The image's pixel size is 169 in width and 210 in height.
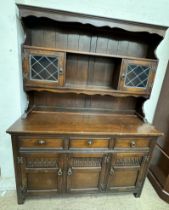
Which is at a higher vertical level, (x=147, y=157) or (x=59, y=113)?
(x=59, y=113)

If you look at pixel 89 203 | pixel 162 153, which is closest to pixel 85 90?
pixel 89 203

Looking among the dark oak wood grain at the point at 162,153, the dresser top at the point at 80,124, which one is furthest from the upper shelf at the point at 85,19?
the dresser top at the point at 80,124

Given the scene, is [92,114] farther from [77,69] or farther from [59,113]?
[77,69]

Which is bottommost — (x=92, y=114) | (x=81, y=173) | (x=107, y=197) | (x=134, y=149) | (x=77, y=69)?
(x=107, y=197)

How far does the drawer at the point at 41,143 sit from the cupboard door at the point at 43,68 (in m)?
0.53

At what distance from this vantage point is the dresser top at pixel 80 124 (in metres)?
1.37

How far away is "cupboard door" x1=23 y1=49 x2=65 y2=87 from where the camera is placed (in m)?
1.37

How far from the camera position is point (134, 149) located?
61.8 inches

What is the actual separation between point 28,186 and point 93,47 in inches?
65.3

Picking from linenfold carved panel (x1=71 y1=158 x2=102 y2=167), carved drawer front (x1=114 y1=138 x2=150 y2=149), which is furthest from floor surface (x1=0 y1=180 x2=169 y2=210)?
carved drawer front (x1=114 y1=138 x2=150 y2=149)

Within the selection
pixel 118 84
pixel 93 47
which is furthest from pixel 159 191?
pixel 93 47

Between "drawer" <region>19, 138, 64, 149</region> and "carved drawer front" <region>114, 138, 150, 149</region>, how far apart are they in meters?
0.57

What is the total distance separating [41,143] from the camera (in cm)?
139

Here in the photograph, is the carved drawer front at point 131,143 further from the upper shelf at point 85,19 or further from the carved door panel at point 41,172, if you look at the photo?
the upper shelf at point 85,19
